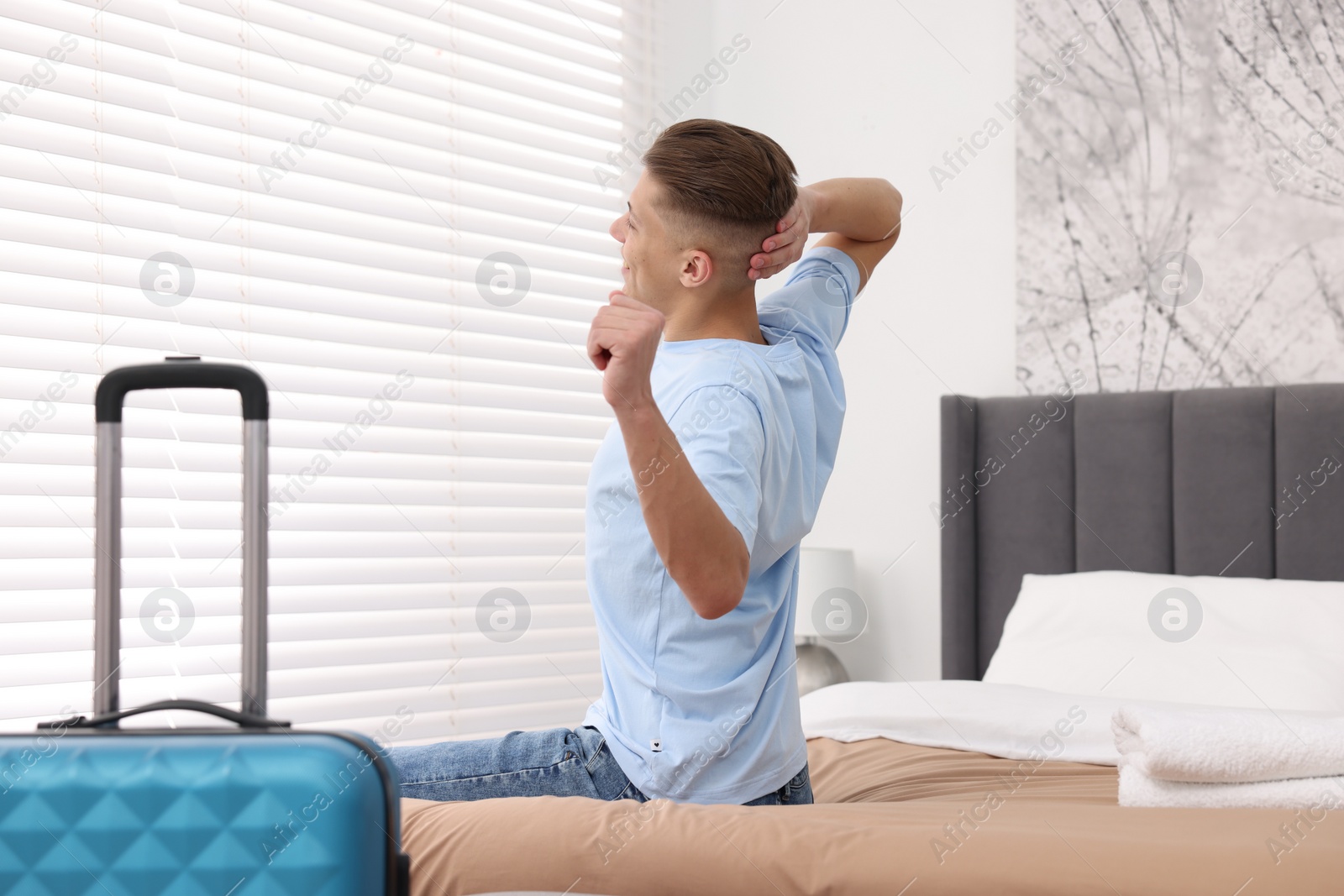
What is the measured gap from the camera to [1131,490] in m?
2.73

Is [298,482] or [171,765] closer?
[171,765]

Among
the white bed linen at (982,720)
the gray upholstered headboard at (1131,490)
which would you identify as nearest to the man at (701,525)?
the white bed linen at (982,720)

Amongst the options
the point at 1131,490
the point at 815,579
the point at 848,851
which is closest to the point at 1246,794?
the point at 848,851

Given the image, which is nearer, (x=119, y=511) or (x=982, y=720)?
(x=119, y=511)

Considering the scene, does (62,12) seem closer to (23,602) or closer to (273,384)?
(273,384)

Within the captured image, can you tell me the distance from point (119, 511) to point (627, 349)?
397 millimetres

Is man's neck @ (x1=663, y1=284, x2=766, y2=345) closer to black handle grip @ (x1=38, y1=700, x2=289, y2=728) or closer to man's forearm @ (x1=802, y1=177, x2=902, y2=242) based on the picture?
man's forearm @ (x1=802, y1=177, x2=902, y2=242)

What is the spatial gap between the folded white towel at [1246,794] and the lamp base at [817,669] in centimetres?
174

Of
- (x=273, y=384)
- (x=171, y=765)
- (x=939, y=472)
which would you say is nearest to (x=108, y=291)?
(x=273, y=384)

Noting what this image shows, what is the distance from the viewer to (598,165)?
3355 millimetres

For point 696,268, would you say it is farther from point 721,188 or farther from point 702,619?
point 702,619

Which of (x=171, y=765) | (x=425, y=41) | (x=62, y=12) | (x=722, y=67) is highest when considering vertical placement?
(x=722, y=67)

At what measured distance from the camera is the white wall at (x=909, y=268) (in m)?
3.14

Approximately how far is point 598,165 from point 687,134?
2.25 metres
